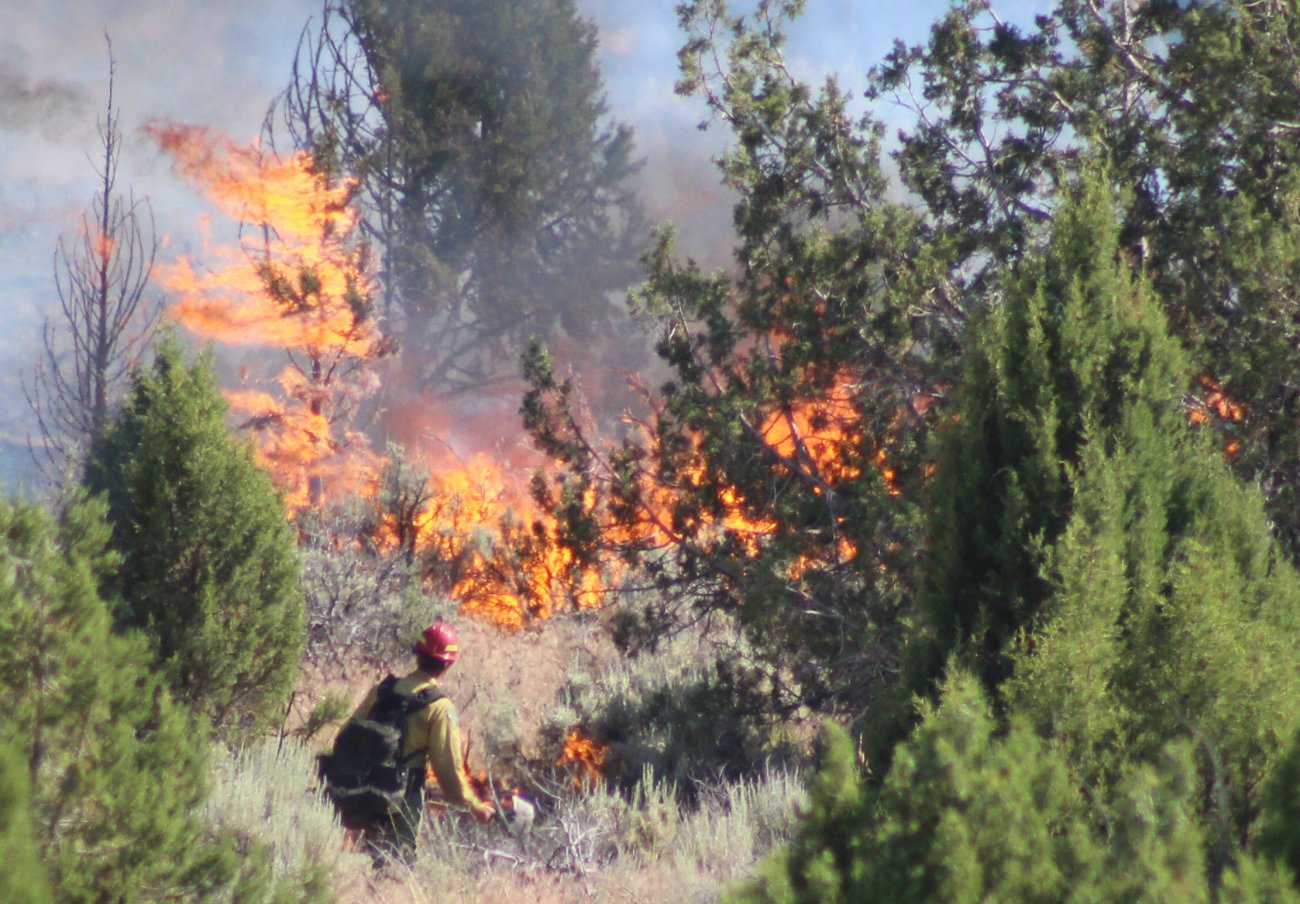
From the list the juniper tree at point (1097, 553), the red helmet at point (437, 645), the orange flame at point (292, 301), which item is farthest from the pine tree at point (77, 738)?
the orange flame at point (292, 301)

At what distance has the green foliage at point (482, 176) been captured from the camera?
28.5 meters

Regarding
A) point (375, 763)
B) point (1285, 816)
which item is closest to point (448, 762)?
point (375, 763)

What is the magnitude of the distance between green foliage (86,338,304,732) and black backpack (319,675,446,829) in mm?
782

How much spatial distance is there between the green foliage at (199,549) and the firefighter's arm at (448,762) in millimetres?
1201

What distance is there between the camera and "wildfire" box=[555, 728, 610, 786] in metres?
8.05

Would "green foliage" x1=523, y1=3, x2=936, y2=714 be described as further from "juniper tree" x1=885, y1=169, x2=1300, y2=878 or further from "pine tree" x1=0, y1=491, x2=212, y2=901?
"pine tree" x1=0, y1=491, x2=212, y2=901

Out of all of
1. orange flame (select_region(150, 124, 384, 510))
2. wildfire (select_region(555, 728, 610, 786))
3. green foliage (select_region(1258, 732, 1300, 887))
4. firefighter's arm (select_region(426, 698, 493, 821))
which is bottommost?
wildfire (select_region(555, 728, 610, 786))

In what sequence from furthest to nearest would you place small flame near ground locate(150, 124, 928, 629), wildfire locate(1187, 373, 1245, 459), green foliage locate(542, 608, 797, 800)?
small flame near ground locate(150, 124, 928, 629)
green foliage locate(542, 608, 797, 800)
wildfire locate(1187, 373, 1245, 459)

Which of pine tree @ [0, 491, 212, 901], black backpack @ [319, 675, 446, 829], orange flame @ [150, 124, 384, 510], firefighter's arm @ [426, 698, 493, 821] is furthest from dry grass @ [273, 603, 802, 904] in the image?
orange flame @ [150, 124, 384, 510]

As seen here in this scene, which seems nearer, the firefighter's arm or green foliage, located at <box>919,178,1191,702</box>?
green foliage, located at <box>919,178,1191,702</box>

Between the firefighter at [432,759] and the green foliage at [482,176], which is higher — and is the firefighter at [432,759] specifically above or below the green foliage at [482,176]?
below

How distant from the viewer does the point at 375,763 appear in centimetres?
575

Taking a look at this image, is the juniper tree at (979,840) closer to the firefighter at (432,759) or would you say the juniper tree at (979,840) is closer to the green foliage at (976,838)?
the green foliage at (976,838)

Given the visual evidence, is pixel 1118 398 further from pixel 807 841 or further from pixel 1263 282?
pixel 1263 282
